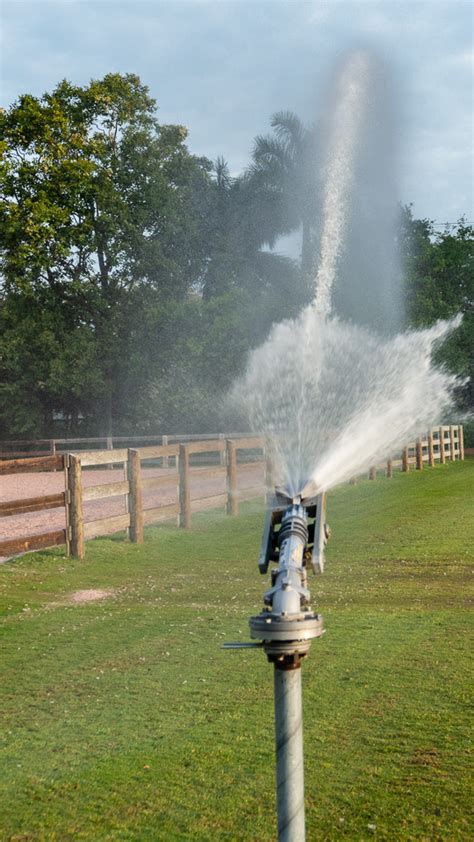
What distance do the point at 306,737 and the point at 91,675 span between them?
1.78m

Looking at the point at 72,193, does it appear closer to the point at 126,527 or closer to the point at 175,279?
A: the point at 175,279

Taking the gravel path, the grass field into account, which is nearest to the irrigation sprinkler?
the grass field

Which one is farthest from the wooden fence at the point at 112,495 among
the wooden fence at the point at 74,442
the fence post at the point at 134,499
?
the wooden fence at the point at 74,442

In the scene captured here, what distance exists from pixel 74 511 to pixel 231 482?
5200 millimetres

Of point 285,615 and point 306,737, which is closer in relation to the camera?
point 285,615

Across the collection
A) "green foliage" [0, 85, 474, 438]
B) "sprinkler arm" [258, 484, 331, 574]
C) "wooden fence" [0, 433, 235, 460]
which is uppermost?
"green foliage" [0, 85, 474, 438]

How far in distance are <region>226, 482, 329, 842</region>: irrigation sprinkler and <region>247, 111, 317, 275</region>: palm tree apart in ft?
117

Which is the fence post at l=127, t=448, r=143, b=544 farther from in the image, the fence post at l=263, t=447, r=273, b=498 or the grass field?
the fence post at l=263, t=447, r=273, b=498

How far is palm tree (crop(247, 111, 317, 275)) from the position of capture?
1515 inches

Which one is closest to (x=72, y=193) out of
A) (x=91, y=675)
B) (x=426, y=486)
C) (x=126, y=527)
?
(x=426, y=486)

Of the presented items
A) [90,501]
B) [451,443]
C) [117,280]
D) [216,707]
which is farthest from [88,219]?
[216,707]

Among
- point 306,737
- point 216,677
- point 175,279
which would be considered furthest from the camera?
point 175,279

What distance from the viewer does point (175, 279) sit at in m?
38.6

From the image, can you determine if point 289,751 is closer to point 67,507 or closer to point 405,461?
point 67,507
